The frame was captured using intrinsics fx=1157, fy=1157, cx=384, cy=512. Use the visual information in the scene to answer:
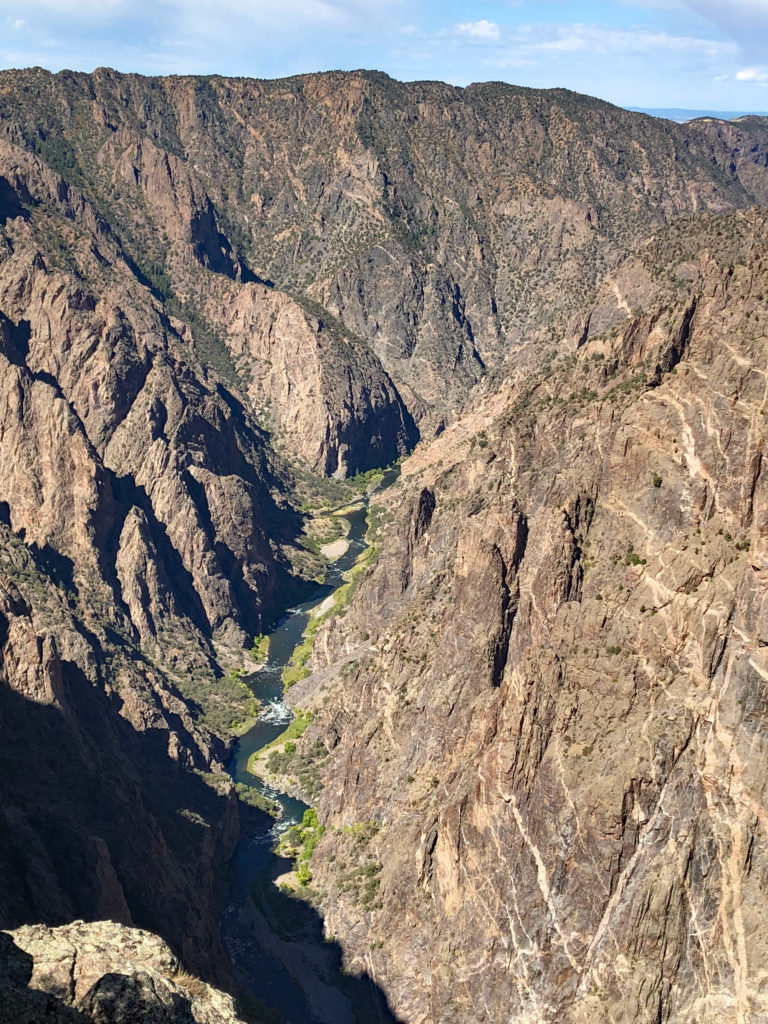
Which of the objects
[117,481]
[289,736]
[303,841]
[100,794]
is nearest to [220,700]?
[289,736]

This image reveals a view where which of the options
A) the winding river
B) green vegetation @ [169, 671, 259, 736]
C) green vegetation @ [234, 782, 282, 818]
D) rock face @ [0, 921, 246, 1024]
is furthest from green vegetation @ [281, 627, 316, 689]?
rock face @ [0, 921, 246, 1024]

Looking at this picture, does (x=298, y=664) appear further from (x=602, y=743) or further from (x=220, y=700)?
(x=602, y=743)

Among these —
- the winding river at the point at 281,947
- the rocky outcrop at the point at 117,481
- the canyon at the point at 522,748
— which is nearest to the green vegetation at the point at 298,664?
the rocky outcrop at the point at 117,481

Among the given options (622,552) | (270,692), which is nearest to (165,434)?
Answer: (270,692)

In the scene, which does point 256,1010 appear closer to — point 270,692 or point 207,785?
point 207,785

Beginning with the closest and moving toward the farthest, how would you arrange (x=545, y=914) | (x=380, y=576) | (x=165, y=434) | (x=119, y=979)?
1. (x=119, y=979)
2. (x=545, y=914)
3. (x=380, y=576)
4. (x=165, y=434)

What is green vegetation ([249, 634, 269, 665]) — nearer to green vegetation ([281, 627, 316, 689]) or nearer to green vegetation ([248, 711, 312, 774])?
green vegetation ([281, 627, 316, 689])
